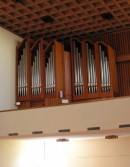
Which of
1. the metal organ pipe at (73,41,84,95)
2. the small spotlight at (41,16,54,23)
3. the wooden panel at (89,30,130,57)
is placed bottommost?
the metal organ pipe at (73,41,84,95)

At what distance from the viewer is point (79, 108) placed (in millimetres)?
5594

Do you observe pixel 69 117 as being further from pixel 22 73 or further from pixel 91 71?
pixel 22 73

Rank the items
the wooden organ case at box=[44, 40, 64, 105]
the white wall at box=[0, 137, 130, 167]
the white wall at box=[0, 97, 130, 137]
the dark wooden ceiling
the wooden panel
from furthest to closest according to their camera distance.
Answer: the wooden panel < the wooden organ case at box=[44, 40, 64, 105] < the white wall at box=[0, 137, 130, 167] < the dark wooden ceiling < the white wall at box=[0, 97, 130, 137]

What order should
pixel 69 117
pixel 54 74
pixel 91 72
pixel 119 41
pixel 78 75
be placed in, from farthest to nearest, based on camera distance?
1. pixel 119 41
2. pixel 78 75
3. pixel 91 72
4. pixel 54 74
5. pixel 69 117

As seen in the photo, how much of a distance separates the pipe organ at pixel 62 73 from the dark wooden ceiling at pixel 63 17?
0.40 metres

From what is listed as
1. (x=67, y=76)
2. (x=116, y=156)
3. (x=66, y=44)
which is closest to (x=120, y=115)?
(x=116, y=156)

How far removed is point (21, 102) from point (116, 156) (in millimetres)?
2384

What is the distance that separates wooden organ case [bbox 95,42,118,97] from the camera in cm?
673

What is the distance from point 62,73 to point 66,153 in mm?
1801

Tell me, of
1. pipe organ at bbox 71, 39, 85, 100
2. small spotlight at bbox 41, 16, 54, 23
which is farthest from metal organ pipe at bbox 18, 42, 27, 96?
pipe organ at bbox 71, 39, 85, 100

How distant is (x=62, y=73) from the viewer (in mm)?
7031

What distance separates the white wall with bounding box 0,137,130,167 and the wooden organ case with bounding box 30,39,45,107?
105 cm

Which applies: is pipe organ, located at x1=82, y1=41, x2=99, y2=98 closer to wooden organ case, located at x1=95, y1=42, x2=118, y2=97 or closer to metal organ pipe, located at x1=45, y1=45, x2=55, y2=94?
wooden organ case, located at x1=95, y1=42, x2=118, y2=97

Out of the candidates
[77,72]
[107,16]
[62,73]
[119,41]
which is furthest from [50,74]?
[119,41]
